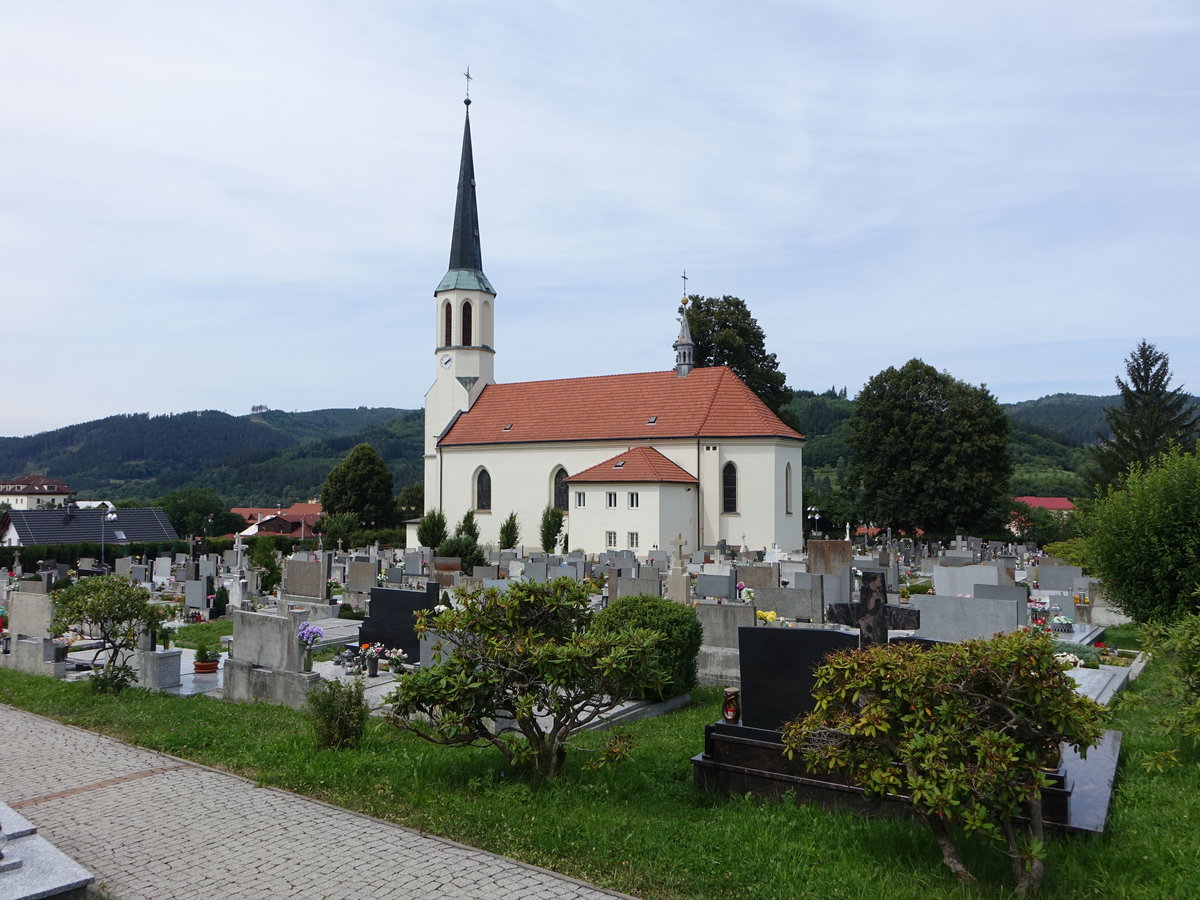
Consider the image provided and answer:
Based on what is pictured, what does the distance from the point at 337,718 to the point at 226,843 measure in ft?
6.64

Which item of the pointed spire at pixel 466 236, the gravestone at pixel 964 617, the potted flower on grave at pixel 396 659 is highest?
the pointed spire at pixel 466 236

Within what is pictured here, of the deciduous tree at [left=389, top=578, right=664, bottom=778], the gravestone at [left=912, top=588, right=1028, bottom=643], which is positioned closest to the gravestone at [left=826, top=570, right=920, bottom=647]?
the gravestone at [left=912, top=588, right=1028, bottom=643]

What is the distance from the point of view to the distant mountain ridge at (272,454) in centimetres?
10194

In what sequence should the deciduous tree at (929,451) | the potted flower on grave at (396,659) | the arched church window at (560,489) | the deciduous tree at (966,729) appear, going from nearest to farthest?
the deciduous tree at (966,729), the potted flower on grave at (396,659), the deciduous tree at (929,451), the arched church window at (560,489)

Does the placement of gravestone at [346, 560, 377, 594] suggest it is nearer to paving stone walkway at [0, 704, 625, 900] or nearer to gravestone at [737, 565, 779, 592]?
gravestone at [737, 565, 779, 592]

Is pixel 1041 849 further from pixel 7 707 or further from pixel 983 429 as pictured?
pixel 983 429

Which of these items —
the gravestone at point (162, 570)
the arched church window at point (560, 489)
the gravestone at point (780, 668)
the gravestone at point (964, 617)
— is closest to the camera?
the gravestone at point (780, 668)

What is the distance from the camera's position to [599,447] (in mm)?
39781

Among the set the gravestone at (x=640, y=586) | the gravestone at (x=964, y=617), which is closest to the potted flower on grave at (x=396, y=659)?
the gravestone at (x=640, y=586)

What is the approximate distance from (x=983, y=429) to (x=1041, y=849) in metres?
39.0

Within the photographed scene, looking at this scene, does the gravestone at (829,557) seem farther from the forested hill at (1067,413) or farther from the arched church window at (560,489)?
the forested hill at (1067,413)

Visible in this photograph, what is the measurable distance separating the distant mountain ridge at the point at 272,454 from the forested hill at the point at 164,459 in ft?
0.69

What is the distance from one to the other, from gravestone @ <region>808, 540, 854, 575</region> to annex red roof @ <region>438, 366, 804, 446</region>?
605 inches

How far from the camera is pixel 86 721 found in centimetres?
915
